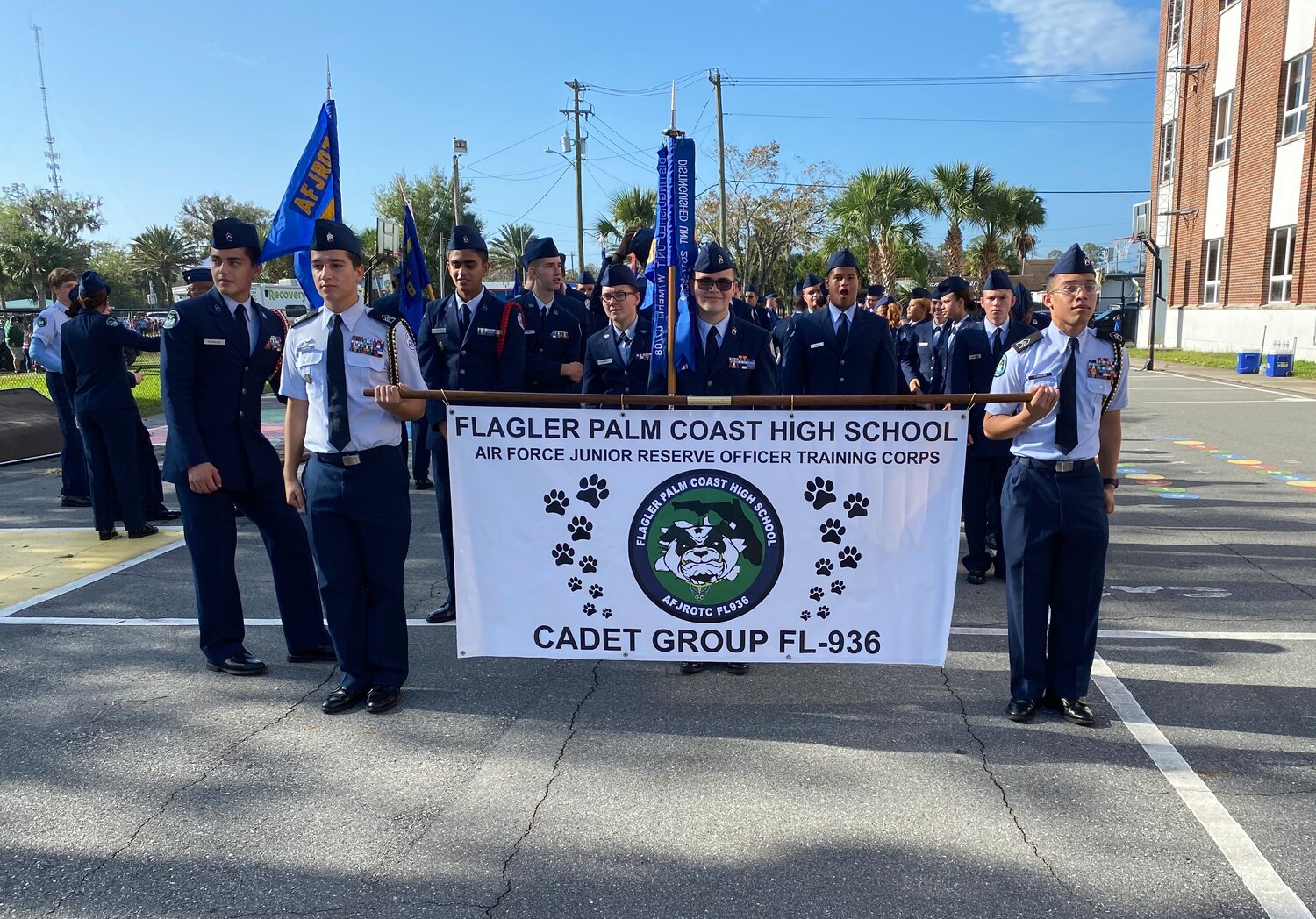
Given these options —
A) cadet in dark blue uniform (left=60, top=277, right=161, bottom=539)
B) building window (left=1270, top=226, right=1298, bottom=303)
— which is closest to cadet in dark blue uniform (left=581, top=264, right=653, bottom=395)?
cadet in dark blue uniform (left=60, top=277, right=161, bottom=539)

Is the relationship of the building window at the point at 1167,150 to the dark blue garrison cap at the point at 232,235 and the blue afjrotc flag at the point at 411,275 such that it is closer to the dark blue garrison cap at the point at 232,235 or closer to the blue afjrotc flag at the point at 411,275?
the blue afjrotc flag at the point at 411,275

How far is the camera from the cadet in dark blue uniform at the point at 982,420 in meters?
6.10

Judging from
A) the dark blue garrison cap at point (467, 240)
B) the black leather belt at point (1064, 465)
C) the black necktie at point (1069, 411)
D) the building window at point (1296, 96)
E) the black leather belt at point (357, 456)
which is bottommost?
the black leather belt at point (1064, 465)

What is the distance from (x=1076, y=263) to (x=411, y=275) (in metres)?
3.99

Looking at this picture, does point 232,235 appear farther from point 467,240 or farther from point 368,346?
point 467,240

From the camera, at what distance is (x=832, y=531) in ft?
12.6

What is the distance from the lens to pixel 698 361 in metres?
4.68

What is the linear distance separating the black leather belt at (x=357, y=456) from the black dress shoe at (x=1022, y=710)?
2.87 meters

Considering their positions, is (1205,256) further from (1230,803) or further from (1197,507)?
(1230,803)

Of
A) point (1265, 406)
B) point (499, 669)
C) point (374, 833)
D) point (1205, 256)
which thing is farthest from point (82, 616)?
point (1205, 256)

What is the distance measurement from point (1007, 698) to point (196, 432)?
12.8ft

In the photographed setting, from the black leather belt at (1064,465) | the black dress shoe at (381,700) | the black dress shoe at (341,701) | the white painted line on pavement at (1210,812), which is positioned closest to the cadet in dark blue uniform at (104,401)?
the black dress shoe at (341,701)

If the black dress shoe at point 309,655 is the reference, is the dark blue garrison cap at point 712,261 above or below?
above

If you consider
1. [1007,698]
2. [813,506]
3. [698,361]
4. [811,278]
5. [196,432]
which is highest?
[811,278]
